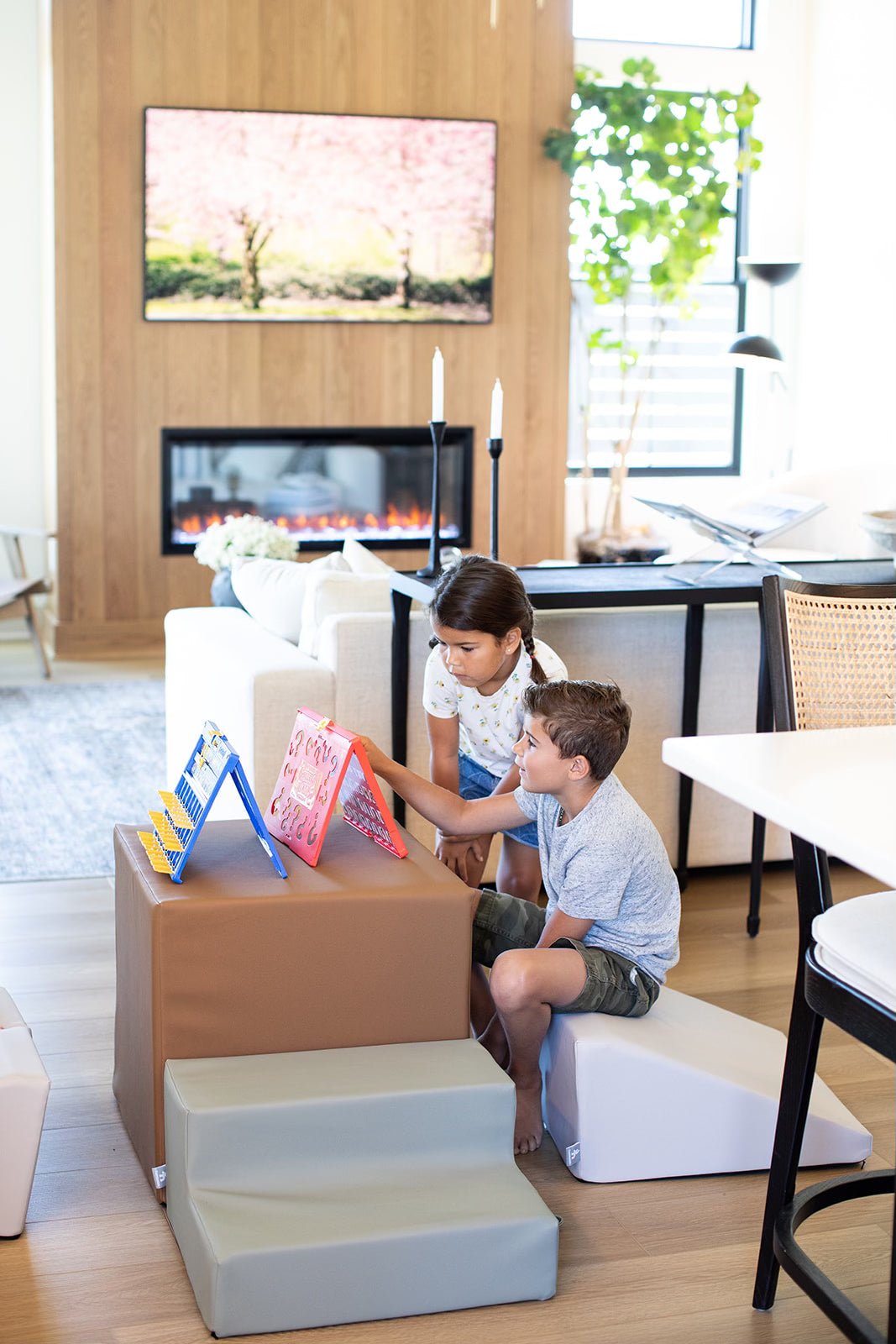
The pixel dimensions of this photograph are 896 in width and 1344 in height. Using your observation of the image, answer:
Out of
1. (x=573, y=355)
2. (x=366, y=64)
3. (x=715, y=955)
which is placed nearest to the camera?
(x=715, y=955)

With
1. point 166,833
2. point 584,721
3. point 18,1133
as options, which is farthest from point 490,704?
point 18,1133

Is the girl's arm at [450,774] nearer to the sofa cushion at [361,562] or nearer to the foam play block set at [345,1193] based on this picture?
the foam play block set at [345,1193]

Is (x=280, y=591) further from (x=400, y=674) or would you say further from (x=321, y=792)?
(x=321, y=792)

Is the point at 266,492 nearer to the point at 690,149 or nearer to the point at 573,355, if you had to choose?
the point at 573,355

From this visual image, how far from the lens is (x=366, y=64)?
624 centimetres

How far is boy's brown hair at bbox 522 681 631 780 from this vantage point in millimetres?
2160

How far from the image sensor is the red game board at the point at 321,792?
2.18 m

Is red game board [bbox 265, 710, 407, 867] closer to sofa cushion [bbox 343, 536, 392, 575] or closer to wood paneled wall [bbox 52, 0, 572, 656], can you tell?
sofa cushion [bbox 343, 536, 392, 575]

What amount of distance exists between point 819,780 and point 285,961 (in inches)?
34.5

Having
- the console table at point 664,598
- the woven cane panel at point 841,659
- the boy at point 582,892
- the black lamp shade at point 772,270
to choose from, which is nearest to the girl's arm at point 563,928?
the boy at point 582,892

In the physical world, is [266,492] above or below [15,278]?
below

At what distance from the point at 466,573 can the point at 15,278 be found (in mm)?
4778

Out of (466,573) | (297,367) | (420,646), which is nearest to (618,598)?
(420,646)

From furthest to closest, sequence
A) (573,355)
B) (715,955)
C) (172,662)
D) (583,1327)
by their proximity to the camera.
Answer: (573,355) < (172,662) < (715,955) < (583,1327)
